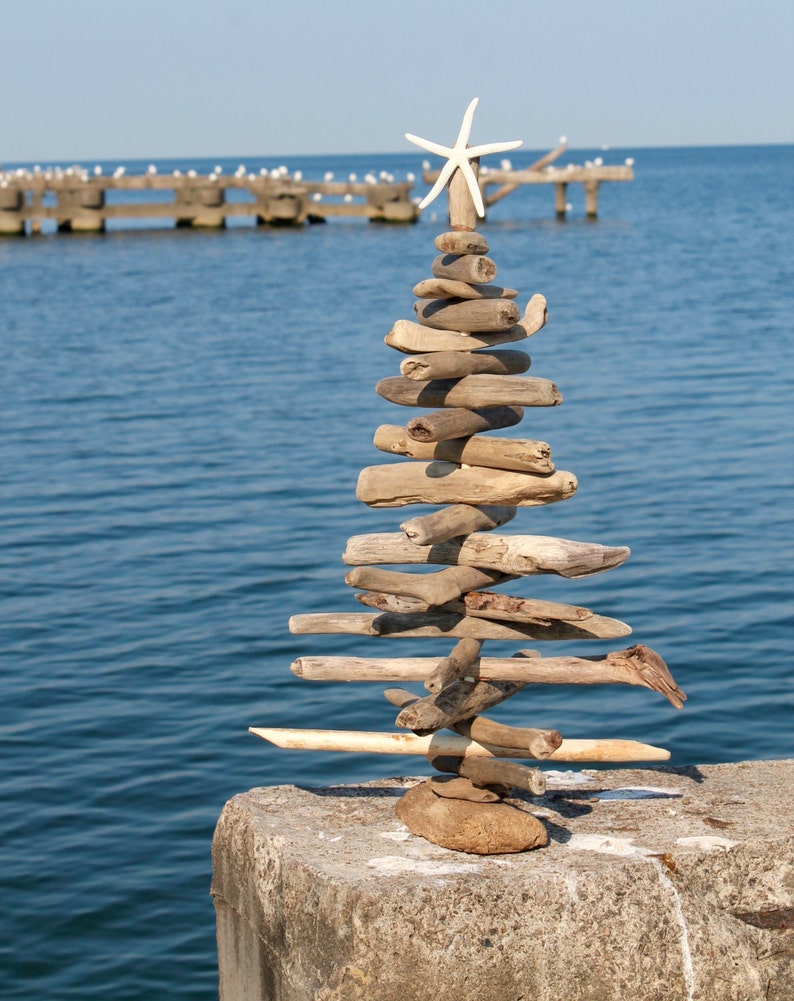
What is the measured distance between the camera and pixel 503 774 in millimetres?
6516

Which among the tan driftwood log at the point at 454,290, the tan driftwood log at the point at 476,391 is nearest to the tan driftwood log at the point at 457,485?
the tan driftwood log at the point at 476,391

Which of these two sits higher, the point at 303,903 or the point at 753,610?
the point at 303,903

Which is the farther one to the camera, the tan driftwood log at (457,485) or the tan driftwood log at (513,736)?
the tan driftwood log at (457,485)

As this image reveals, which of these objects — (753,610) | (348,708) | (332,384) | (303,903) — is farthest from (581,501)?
(303,903)

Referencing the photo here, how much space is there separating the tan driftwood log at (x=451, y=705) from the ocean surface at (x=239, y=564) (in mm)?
2706

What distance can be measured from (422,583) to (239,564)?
9.87 m

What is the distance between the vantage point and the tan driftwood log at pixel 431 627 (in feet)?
22.0

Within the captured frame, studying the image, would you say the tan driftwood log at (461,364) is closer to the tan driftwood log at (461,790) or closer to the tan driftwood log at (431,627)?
the tan driftwood log at (431,627)

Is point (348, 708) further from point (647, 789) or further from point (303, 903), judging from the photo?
point (303, 903)

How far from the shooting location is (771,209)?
8600cm

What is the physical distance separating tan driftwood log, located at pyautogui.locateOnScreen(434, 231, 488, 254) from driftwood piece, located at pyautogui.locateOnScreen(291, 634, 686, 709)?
6.02ft

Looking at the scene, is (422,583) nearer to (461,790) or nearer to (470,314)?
(461,790)

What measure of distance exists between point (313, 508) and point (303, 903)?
41.2 ft

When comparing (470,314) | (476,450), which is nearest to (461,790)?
(476,450)
